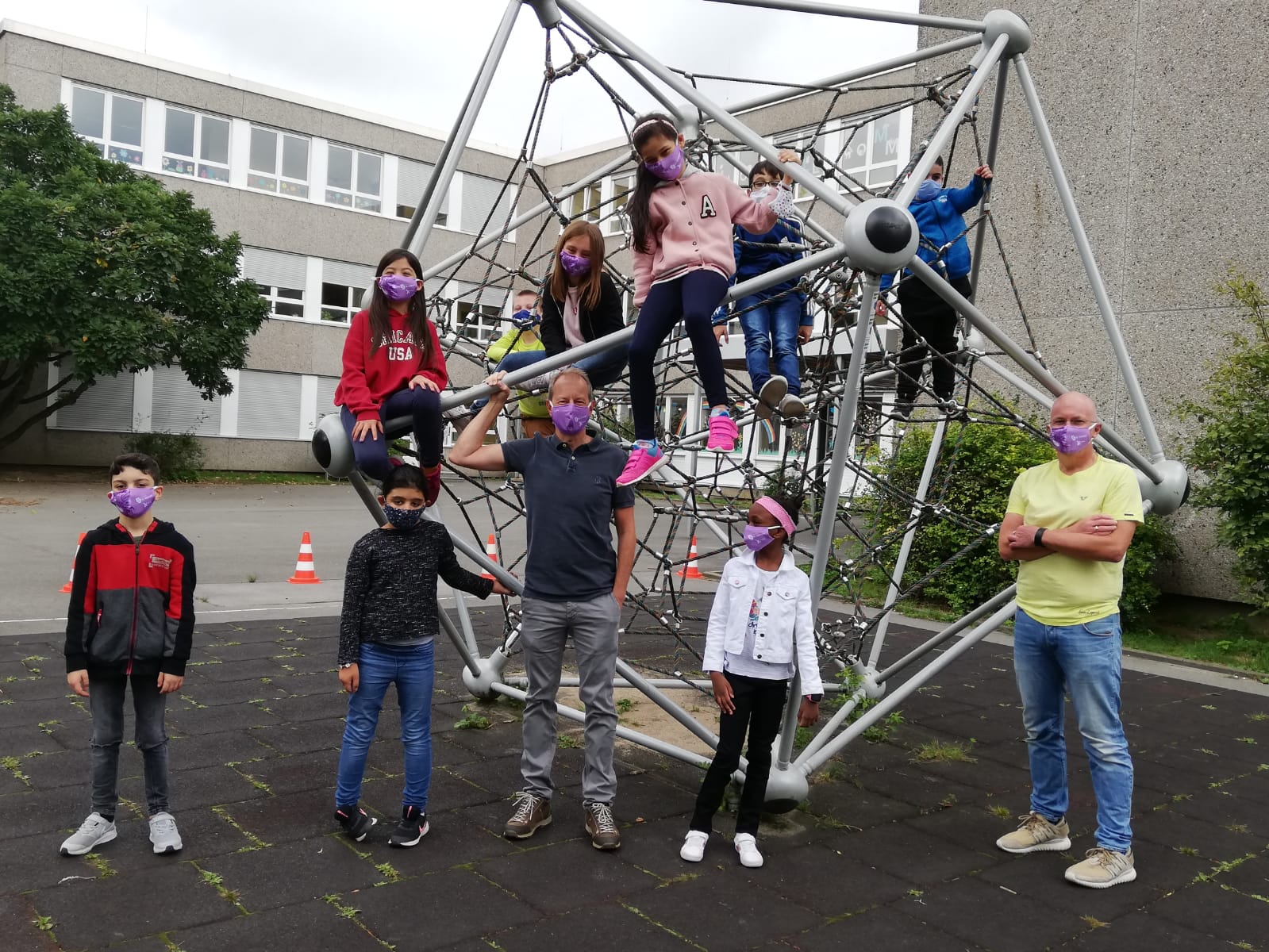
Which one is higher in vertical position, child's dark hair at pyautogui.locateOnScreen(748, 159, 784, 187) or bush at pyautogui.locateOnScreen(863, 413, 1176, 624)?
child's dark hair at pyautogui.locateOnScreen(748, 159, 784, 187)

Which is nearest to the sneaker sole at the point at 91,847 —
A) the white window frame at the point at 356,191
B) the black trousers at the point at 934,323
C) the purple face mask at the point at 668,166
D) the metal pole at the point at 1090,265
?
the purple face mask at the point at 668,166

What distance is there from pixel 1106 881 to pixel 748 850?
133cm

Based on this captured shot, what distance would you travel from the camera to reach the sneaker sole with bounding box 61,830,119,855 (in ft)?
12.7

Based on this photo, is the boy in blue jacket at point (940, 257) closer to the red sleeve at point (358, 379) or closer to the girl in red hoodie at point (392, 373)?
the girl in red hoodie at point (392, 373)

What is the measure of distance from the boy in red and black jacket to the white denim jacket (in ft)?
6.55

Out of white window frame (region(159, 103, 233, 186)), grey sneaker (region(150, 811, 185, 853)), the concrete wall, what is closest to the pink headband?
grey sneaker (region(150, 811, 185, 853))

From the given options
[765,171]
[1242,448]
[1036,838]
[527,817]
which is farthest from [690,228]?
[1242,448]

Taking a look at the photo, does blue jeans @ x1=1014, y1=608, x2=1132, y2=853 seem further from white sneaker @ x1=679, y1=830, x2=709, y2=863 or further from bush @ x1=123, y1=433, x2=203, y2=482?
bush @ x1=123, y1=433, x2=203, y2=482

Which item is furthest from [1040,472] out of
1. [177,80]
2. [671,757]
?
[177,80]

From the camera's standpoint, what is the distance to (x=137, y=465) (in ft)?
13.3

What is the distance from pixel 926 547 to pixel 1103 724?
6.97m

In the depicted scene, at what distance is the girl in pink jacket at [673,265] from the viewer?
4055 millimetres

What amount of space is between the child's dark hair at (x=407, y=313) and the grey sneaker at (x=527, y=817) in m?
1.80

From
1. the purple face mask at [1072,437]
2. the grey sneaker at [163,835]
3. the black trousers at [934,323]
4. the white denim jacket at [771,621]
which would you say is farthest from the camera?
the black trousers at [934,323]
